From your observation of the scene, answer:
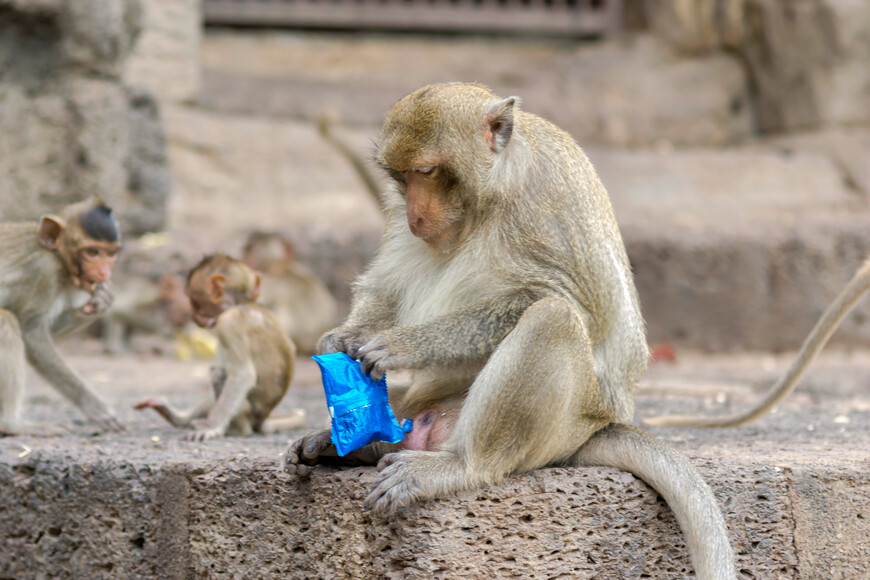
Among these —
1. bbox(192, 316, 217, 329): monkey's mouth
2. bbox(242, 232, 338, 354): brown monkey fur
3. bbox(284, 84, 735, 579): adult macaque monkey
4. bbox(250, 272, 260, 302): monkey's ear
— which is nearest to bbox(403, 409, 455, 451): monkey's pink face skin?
bbox(284, 84, 735, 579): adult macaque monkey

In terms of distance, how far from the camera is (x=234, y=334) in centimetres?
456

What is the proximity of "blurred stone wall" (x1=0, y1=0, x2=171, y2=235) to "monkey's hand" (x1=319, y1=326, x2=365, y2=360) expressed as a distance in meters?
5.80

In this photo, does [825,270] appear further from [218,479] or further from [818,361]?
[218,479]

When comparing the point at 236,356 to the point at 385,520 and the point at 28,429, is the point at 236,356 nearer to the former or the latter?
the point at 28,429

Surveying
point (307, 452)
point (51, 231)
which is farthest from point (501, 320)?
point (51, 231)

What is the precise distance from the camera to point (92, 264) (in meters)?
4.72

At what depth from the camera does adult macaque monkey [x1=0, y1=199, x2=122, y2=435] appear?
185 inches

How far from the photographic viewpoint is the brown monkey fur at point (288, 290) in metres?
→ 8.58

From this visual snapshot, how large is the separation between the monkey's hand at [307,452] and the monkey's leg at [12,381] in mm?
1761

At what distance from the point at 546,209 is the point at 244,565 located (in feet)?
5.29

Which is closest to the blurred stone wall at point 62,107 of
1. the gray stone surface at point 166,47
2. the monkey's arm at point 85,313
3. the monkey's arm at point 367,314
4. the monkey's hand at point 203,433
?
the gray stone surface at point 166,47

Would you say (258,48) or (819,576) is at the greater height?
(258,48)

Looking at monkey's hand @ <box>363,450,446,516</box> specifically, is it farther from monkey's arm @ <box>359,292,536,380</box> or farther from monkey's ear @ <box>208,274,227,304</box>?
monkey's ear @ <box>208,274,227,304</box>

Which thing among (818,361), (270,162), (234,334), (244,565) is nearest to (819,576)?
(244,565)
